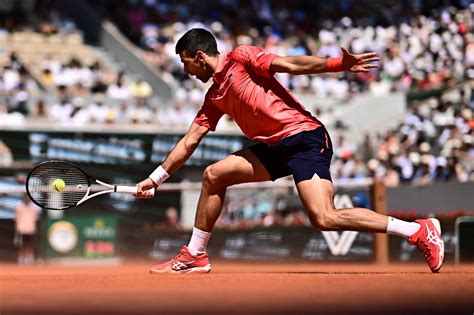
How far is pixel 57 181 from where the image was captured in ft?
34.2

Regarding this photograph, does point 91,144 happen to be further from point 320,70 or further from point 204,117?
point 320,70

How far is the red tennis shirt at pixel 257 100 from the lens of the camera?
31.9 ft

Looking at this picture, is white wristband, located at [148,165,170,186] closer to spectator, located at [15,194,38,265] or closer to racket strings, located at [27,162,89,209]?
racket strings, located at [27,162,89,209]

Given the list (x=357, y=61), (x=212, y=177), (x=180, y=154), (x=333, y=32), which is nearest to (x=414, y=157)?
(x=333, y=32)

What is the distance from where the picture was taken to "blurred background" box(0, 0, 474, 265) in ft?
62.0

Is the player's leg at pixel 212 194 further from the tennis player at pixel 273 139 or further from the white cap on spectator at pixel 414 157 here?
the white cap on spectator at pixel 414 157

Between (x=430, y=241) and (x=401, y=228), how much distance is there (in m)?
0.26

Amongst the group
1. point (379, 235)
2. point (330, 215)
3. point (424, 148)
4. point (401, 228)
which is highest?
point (424, 148)

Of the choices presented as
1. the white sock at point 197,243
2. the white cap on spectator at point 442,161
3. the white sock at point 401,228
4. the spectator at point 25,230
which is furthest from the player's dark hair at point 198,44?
the white cap on spectator at point 442,161

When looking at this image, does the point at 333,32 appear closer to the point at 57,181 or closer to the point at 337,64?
the point at 57,181

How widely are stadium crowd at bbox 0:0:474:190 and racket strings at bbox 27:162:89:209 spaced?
11759 mm

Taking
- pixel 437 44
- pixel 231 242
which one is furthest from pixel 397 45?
pixel 231 242

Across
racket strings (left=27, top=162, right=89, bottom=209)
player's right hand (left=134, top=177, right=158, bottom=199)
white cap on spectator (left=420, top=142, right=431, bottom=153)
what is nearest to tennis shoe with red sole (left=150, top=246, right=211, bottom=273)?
player's right hand (left=134, top=177, right=158, bottom=199)

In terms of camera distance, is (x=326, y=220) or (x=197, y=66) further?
(x=197, y=66)
